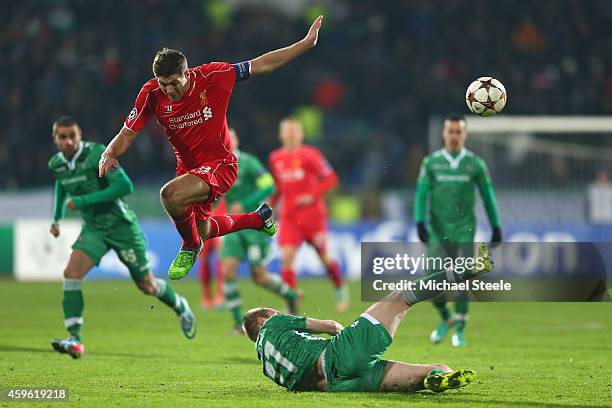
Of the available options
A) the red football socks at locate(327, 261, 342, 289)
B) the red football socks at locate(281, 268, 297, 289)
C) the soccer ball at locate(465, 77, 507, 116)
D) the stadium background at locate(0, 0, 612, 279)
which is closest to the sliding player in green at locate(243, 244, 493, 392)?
the soccer ball at locate(465, 77, 507, 116)

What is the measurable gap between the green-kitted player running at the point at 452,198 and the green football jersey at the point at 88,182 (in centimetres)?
296

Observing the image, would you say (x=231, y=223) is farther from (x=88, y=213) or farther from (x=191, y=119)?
(x=88, y=213)

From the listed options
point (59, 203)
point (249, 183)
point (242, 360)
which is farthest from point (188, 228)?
point (249, 183)

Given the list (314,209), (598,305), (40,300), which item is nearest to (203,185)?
(314,209)

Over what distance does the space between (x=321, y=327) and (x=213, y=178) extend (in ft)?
5.33

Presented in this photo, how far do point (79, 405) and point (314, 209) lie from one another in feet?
26.8

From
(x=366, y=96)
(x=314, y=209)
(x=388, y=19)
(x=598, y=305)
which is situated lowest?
(x=598, y=305)

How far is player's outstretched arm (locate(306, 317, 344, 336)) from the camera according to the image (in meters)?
6.96

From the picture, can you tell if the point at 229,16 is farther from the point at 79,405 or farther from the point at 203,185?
the point at 79,405

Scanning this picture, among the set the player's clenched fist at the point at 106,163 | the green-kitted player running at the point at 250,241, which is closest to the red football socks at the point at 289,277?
the green-kitted player running at the point at 250,241

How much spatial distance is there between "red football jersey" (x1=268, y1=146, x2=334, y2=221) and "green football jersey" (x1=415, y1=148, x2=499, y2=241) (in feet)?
11.9

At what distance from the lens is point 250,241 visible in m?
12.2

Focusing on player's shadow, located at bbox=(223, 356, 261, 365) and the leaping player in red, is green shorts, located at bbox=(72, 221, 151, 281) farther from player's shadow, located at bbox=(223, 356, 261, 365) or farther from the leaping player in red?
the leaping player in red

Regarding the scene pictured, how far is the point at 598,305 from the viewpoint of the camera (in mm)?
15680
